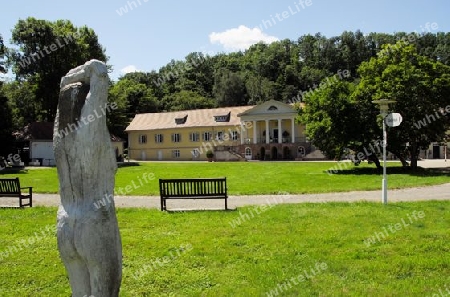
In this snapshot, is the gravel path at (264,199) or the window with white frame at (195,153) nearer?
the gravel path at (264,199)

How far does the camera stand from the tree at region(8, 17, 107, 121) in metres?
50.9

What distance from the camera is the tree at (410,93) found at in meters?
28.5

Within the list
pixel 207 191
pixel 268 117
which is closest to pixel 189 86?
pixel 268 117

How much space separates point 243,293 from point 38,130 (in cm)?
4948

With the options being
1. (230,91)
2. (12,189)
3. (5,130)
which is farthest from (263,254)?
(230,91)

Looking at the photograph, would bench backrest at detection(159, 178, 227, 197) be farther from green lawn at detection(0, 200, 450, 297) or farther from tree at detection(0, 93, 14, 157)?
tree at detection(0, 93, 14, 157)

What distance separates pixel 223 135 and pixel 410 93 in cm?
3761

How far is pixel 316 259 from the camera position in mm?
7484

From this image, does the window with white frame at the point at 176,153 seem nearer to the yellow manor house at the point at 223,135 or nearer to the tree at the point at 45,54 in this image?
the yellow manor house at the point at 223,135

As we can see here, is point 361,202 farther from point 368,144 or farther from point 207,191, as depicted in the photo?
point 368,144

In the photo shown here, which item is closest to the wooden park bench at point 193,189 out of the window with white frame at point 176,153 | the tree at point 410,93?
the tree at point 410,93

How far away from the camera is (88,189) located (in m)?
3.68

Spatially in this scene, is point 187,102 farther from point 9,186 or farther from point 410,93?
point 9,186

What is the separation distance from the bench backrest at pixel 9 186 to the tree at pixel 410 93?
2271 centimetres
